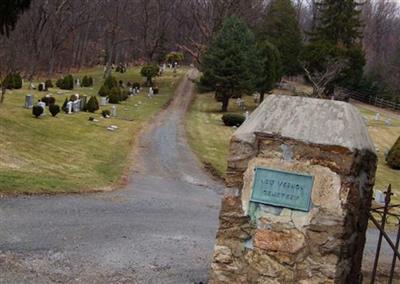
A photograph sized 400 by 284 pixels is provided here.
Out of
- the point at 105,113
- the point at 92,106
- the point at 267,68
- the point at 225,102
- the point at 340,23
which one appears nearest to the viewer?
the point at 105,113

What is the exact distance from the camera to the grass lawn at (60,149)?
46.4ft

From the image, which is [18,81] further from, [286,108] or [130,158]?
[286,108]

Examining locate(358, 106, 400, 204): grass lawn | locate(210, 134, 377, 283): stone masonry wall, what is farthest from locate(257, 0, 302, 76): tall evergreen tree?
locate(210, 134, 377, 283): stone masonry wall

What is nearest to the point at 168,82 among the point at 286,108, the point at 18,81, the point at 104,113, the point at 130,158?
the point at 18,81

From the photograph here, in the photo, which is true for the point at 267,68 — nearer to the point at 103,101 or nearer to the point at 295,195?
the point at 103,101

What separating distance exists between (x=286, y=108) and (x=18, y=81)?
1226 inches

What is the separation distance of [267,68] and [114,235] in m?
34.4

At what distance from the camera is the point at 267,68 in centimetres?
4309

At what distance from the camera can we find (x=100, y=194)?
46.0 ft

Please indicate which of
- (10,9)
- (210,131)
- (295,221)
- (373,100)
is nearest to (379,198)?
(295,221)

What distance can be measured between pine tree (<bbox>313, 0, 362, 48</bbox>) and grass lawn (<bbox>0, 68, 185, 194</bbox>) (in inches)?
1019

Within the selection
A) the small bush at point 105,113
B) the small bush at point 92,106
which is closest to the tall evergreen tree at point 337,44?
the small bush at point 105,113

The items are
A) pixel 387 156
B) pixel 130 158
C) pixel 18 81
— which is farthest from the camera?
pixel 18 81

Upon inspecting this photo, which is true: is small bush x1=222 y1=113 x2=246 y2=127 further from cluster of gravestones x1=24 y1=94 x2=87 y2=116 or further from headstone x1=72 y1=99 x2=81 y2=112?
headstone x1=72 y1=99 x2=81 y2=112
